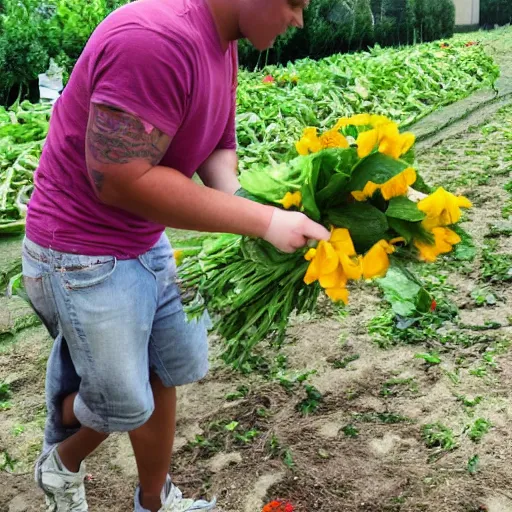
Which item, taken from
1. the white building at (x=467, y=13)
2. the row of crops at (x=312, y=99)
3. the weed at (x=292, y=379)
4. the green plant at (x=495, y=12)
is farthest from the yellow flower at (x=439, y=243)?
the green plant at (x=495, y=12)

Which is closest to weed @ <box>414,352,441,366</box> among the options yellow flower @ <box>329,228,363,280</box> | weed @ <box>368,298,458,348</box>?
weed @ <box>368,298,458,348</box>

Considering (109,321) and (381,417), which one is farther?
(381,417)

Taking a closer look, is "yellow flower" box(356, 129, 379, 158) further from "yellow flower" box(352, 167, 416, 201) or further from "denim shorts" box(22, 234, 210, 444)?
"denim shorts" box(22, 234, 210, 444)

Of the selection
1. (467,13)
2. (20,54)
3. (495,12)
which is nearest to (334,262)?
(20,54)

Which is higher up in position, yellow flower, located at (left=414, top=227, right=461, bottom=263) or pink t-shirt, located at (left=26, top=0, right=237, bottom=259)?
pink t-shirt, located at (left=26, top=0, right=237, bottom=259)

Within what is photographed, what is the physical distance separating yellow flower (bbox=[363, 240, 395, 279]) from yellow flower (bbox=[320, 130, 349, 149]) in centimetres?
28

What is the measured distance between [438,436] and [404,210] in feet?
3.40

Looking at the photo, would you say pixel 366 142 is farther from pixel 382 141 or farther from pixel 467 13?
pixel 467 13

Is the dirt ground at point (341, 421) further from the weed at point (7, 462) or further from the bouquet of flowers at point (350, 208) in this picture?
the bouquet of flowers at point (350, 208)

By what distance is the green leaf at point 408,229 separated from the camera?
186cm

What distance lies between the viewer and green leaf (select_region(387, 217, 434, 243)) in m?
1.86

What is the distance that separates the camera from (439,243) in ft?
6.14

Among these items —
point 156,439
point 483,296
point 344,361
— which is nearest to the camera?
point 156,439

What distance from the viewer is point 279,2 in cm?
164
